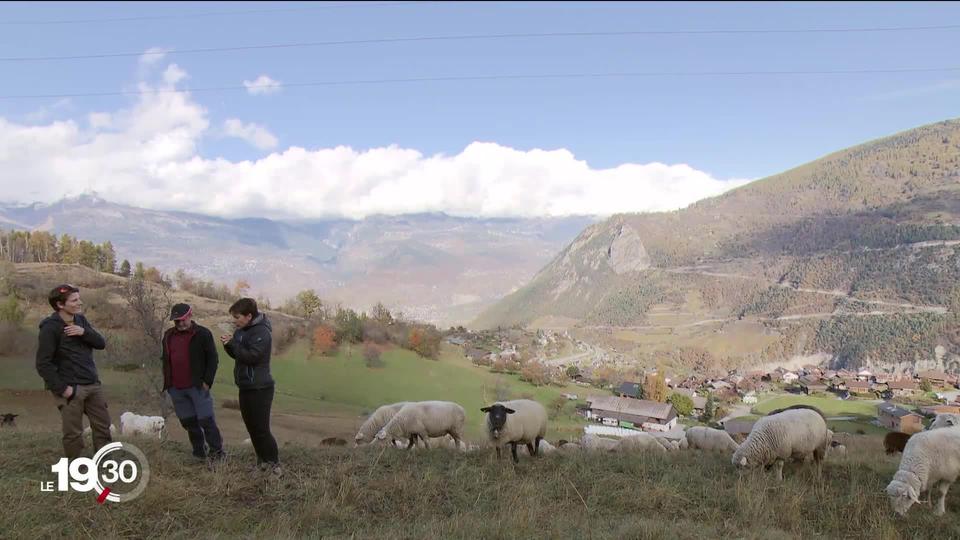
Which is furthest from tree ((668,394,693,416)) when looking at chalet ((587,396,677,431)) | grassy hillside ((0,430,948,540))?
grassy hillside ((0,430,948,540))

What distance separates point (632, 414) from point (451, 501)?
5709 centimetres

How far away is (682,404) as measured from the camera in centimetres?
7019

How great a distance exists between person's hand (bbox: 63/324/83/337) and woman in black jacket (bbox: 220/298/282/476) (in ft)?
5.78

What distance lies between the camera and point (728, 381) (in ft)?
346

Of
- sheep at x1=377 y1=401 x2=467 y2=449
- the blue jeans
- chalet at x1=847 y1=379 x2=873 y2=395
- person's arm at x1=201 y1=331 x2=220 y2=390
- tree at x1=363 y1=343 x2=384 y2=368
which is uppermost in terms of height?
person's arm at x1=201 y1=331 x2=220 y2=390

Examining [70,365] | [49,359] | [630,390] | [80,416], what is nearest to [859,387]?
[630,390]

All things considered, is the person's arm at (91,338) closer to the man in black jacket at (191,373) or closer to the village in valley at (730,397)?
the man in black jacket at (191,373)

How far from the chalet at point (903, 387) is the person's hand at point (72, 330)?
4614 inches

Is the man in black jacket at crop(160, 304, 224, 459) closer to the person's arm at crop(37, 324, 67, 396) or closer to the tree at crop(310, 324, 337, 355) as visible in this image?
the person's arm at crop(37, 324, 67, 396)

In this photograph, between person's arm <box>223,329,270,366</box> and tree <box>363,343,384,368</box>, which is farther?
tree <box>363,343,384,368</box>

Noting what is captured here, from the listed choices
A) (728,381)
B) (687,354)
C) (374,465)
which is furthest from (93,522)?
(687,354)

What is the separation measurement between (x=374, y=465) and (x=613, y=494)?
3.65m

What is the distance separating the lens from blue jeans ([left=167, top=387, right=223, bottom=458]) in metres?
7.47

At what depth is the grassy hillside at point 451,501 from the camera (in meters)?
5.71
